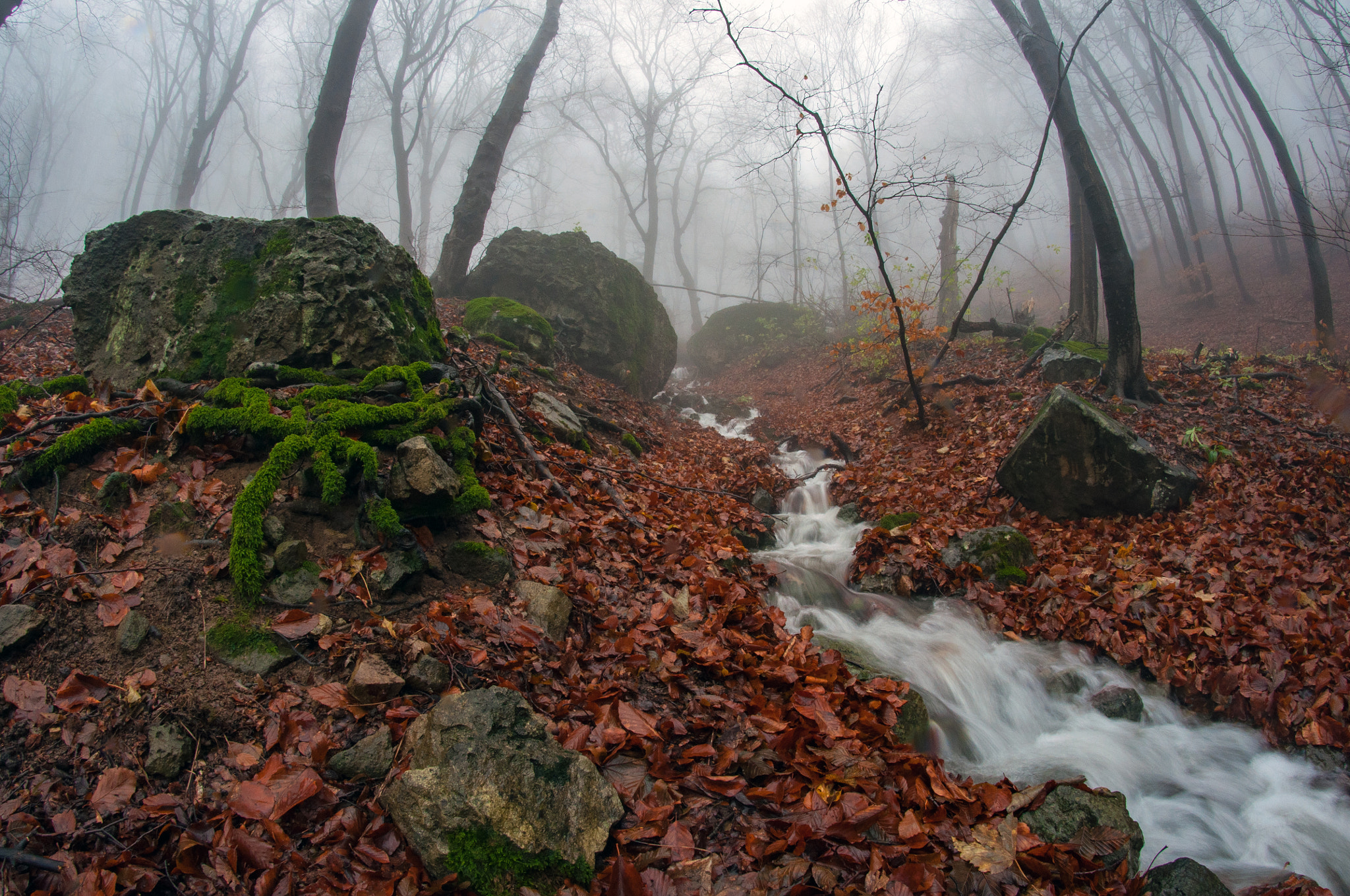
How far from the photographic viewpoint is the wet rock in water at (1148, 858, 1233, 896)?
8.04 ft

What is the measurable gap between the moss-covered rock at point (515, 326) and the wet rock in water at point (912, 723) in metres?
7.89

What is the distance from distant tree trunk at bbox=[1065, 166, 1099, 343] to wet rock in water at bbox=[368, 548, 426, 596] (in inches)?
486

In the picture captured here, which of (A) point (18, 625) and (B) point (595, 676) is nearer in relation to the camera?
(A) point (18, 625)

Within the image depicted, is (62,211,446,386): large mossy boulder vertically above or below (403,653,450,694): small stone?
above

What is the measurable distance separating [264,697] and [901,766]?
9.72ft

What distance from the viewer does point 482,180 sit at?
11133 mm

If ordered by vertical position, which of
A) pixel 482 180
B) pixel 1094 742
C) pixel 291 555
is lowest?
pixel 1094 742

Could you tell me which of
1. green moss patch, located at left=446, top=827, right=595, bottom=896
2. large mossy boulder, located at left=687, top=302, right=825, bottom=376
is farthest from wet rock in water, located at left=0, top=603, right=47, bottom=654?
large mossy boulder, located at left=687, top=302, right=825, bottom=376

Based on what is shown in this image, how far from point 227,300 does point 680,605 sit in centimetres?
501

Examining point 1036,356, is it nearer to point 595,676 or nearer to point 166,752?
point 595,676

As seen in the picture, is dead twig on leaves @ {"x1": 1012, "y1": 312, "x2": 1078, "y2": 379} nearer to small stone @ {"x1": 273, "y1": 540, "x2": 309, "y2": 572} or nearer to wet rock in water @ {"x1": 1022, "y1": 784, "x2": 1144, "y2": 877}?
wet rock in water @ {"x1": 1022, "y1": 784, "x2": 1144, "y2": 877}

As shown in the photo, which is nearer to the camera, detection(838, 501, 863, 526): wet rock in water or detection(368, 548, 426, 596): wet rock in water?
detection(368, 548, 426, 596): wet rock in water

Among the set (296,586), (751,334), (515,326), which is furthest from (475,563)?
(751,334)

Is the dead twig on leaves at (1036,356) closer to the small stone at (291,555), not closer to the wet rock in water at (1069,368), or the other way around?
the wet rock in water at (1069,368)
